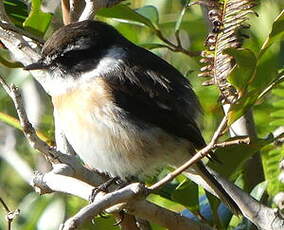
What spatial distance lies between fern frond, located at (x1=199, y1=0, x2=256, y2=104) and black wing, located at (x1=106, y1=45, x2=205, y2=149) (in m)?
1.06

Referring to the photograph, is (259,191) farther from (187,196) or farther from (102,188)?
(102,188)

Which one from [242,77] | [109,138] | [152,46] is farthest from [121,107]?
[242,77]

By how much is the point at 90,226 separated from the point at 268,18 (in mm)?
1777

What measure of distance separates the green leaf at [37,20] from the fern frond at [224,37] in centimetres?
123

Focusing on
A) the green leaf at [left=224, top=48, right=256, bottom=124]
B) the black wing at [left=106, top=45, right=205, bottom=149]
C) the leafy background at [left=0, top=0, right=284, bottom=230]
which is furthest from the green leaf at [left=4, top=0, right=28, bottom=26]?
the green leaf at [left=224, top=48, right=256, bottom=124]

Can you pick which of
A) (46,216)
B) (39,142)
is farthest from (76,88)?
(39,142)

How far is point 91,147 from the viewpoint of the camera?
388cm

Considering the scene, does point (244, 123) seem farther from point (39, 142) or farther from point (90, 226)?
point (39, 142)

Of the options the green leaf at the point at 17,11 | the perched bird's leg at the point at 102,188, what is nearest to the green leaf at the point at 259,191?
the perched bird's leg at the point at 102,188

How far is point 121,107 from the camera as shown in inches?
154

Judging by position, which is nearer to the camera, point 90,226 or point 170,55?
point 90,226

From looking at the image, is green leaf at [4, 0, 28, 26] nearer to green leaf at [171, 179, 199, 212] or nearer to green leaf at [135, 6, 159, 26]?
green leaf at [135, 6, 159, 26]

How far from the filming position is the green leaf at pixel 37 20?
12.5 feet

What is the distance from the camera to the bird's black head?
388cm
